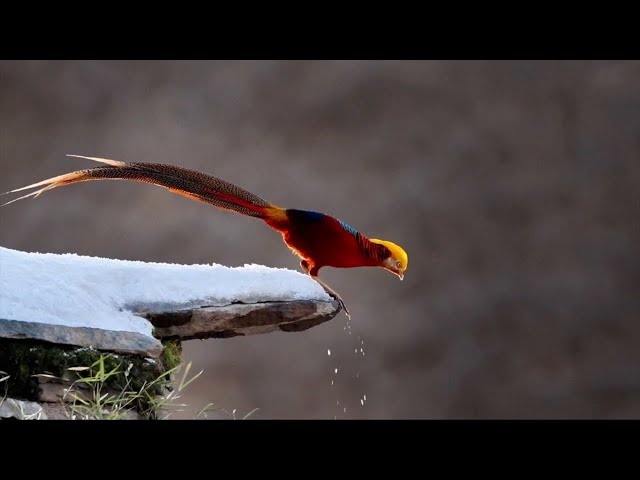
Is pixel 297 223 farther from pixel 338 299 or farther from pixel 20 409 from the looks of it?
pixel 20 409

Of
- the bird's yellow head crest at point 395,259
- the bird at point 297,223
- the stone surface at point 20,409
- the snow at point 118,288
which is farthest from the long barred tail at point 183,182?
the stone surface at point 20,409

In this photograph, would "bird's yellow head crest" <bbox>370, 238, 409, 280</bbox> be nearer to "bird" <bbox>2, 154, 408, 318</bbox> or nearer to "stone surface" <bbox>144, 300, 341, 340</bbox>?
"bird" <bbox>2, 154, 408, 318</bbox>

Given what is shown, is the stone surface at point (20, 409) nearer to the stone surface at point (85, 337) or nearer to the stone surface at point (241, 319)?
the stone surface at point (85, 337)

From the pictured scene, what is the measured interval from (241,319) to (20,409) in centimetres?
79

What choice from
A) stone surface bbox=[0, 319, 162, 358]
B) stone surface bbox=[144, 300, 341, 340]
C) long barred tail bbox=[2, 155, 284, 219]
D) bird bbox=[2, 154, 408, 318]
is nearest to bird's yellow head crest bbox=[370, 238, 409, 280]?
bird bbox=[2, 154, 408, 318]

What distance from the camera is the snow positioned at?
230cm

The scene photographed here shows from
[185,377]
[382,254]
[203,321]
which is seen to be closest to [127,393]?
[185,377]

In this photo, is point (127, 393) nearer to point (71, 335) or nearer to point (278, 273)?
point (71, 335)

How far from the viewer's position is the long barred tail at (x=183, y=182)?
7.39 ft

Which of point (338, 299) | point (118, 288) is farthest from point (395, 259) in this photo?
point (118, 288)

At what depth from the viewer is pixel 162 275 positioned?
257 cm

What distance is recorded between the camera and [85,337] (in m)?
2.26

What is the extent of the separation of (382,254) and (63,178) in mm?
1103

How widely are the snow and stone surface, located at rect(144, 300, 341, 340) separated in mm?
26
